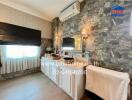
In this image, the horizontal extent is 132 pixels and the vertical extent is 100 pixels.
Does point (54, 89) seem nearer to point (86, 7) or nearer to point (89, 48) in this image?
point (89, 48)

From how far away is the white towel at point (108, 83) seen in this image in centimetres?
152

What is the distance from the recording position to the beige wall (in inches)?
127

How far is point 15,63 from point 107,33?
11.5ft

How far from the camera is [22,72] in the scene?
3893mm

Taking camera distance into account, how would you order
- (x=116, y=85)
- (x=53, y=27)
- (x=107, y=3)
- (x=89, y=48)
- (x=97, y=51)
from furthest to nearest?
(x=53, y=27) < (x=89, y=48) < (x=97, y=51) < (x=107, y=3) < (x=116, y=85)

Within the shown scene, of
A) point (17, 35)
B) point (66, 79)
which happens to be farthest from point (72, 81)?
point (17, 35)

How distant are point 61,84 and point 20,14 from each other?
3168mm

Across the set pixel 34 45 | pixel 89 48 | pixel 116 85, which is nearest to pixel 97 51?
pixel 89 48

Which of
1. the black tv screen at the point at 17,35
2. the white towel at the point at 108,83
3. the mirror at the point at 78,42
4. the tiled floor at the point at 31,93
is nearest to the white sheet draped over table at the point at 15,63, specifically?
the black tv screen at the point at 17,35

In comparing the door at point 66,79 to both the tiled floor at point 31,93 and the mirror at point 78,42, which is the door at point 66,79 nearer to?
the tiled floor at point 31,93

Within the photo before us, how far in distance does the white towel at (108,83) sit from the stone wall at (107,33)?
364mm

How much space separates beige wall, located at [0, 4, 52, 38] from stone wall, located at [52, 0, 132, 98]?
2209 mm

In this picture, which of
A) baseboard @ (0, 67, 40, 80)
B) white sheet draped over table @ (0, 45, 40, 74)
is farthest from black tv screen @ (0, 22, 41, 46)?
baseboard @ (0, 67, 40, 80)

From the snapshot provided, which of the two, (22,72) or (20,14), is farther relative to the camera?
(22,72)
